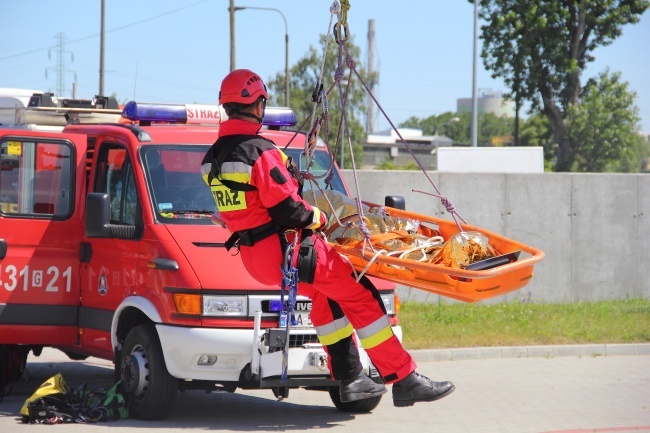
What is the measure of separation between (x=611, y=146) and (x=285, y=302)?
44086mm

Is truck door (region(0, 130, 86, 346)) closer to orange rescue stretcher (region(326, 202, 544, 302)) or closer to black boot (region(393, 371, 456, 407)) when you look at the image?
orange rescue stretcher (region(326, 202, 544, 302))

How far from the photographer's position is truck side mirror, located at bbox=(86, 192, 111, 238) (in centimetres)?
845

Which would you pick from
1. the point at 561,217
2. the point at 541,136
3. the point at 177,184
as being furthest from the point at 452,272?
the point at 541,136

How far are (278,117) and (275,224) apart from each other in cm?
376

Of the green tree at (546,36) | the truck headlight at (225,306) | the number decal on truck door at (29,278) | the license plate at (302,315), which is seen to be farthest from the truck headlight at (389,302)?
the green tree at (546,36)

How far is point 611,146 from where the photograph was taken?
49.5 metres

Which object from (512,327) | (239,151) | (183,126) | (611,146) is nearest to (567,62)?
(611,146)

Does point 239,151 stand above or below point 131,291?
above

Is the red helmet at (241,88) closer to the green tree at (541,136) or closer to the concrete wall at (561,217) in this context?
the concrete wall at (561,217)

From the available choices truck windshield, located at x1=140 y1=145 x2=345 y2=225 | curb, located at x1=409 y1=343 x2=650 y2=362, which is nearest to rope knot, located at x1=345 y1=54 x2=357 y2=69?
truck windshield, located at x1=140 y1=145 x2=345 y2=225

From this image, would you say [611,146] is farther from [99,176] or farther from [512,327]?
[99,176]

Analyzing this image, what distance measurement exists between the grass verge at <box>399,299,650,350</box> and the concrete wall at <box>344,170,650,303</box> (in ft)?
3.21

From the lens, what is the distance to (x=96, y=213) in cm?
848

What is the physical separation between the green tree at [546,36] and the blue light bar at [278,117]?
3619 centimetres
